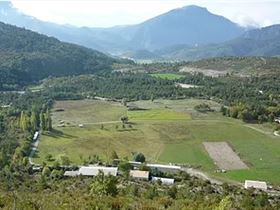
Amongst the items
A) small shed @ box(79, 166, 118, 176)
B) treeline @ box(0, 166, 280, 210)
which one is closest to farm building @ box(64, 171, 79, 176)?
small shed @ box(79, 166, 118, 176)

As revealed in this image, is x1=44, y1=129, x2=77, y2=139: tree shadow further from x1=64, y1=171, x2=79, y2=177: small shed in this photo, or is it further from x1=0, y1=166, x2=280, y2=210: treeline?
x1=64, y1=171, x2=79, y2=177: small shed

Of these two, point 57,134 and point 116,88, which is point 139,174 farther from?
point 116,88

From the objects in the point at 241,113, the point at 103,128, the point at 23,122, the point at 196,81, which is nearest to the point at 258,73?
the point at 196,81

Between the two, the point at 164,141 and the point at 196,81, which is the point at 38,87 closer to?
the point at 196,81

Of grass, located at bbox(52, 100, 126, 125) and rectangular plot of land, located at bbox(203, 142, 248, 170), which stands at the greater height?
rectangular plot of land, located at bbox(203, 142, 248, 170)

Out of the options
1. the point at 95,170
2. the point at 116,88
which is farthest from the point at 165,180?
the point at 116,88

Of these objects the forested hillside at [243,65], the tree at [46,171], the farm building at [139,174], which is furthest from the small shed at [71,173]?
the forested hillside at [243,65]
